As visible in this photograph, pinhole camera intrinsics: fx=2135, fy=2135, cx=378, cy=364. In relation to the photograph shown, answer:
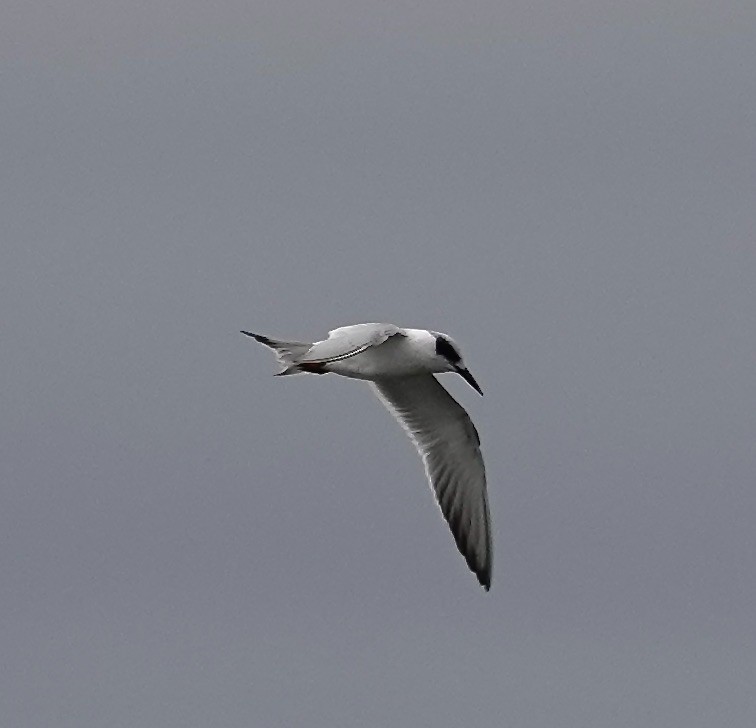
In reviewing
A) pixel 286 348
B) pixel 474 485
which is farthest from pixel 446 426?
pixel 286 348

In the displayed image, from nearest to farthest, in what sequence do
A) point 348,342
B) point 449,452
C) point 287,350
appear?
point 348,342
point 287,350
point 449,452

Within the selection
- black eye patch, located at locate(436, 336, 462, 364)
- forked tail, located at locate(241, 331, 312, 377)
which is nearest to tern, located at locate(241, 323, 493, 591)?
black eye patch, located at locate(436, 336, 462, 364)

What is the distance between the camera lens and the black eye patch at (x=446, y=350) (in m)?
26.9

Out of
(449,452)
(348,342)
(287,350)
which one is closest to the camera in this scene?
(348,342)

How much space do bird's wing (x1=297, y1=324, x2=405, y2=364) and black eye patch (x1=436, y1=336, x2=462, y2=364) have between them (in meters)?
0.99

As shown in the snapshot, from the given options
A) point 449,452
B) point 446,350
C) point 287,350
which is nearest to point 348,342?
point 287,350

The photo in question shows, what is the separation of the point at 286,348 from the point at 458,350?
223 cm

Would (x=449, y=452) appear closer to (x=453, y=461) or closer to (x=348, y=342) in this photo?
(x=453, y=461)

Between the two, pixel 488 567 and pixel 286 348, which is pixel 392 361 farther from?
pixel 488 567

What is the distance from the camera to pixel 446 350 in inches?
1058

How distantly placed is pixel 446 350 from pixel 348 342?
1.76 meters

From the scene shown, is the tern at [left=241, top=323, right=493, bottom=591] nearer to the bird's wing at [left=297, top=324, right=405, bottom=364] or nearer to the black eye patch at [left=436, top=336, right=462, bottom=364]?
the black eye patch at [left=436, top=336, right=462, bottom=364]

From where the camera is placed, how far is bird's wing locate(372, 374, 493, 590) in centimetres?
2894

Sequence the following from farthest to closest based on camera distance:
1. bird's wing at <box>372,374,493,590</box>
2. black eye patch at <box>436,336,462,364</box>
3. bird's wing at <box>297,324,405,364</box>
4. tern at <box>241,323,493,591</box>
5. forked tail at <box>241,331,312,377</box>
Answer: bird's wing at <box>372,374,493,590</box> → tern at <box>241,323,493,591</box> → black eye patch at <box>436,336,462,364</box> → forked tail at <box>241,331,312,377</box> → bird's wing at <box>297,324,405,364</box>
